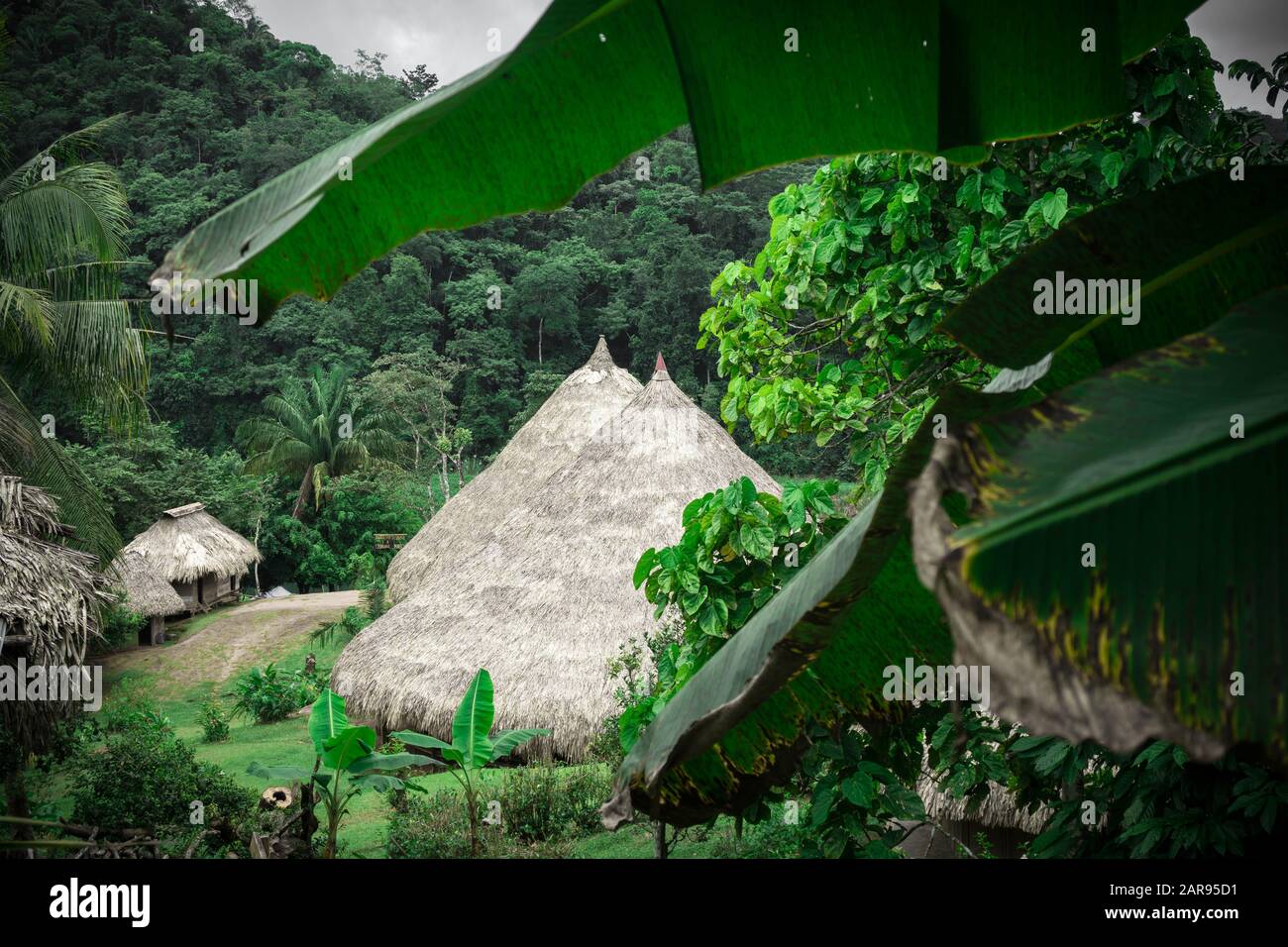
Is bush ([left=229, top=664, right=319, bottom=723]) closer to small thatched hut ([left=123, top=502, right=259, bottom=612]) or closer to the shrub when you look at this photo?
small thatched hut ([left=123, top=502, right=259, bottom=612])

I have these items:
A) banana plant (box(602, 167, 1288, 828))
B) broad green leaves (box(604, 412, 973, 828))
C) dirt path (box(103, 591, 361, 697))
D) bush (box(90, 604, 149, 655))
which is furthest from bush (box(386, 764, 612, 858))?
bush (box(90, 604, 149, 655))

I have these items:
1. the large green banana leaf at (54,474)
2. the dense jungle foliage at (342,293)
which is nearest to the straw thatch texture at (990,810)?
the large green banana leaf at (54,474)

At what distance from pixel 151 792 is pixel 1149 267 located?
6.47 metres

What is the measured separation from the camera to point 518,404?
1833 centimetres

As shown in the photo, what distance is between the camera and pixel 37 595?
19.2 ft

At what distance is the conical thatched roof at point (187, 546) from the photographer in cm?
1320

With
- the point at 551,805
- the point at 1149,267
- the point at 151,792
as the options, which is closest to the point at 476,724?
the point at 551,805

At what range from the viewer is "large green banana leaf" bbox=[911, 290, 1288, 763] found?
35cm

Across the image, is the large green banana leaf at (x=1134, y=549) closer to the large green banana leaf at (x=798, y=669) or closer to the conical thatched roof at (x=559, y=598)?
the large green banana leaf at (x=798, y=669)

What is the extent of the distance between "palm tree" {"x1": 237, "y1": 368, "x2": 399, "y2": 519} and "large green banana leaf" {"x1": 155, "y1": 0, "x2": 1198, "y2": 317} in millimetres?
17068

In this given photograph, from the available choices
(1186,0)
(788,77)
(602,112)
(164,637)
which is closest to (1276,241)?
(1186,0)

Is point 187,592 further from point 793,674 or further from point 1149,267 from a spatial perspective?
point 1149,267
